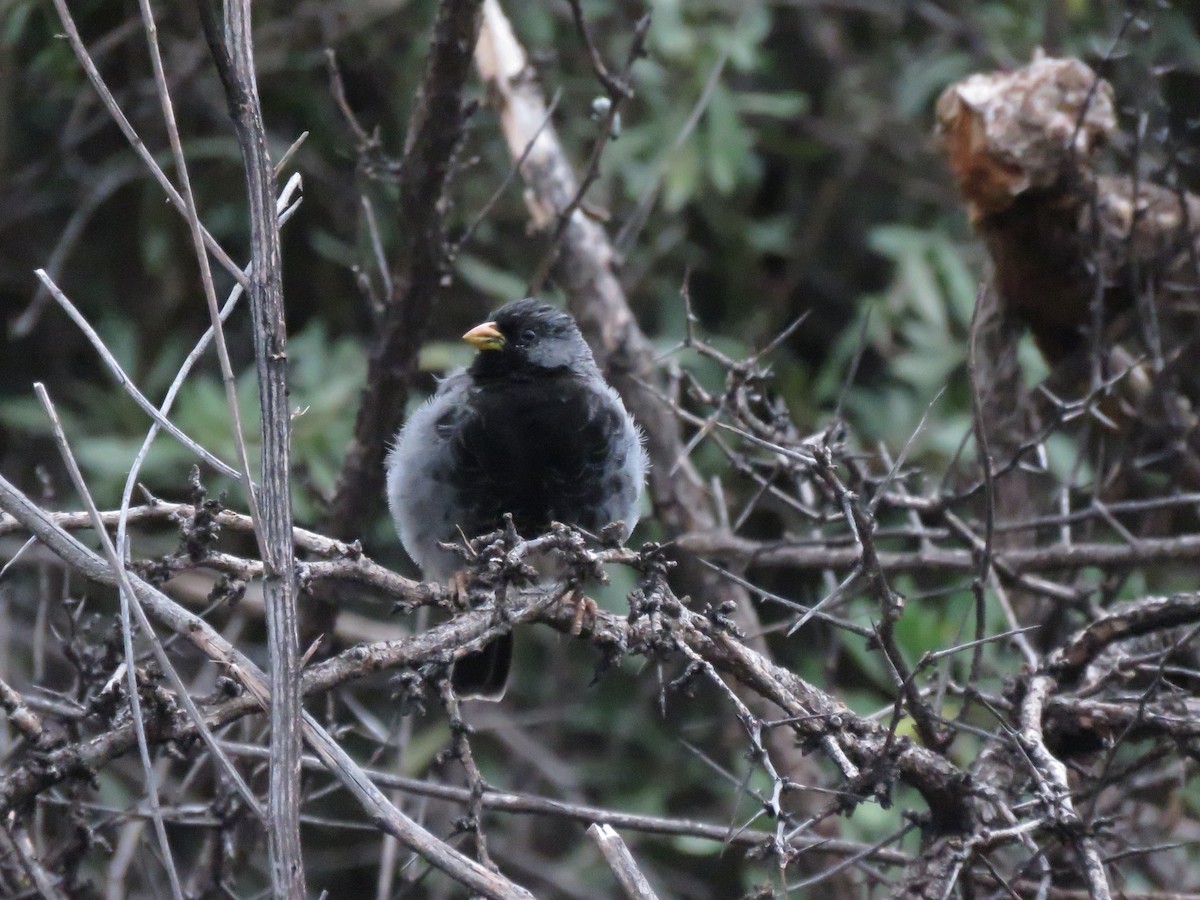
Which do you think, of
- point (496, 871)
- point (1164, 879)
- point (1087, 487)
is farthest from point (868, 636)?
point (1164, 879)

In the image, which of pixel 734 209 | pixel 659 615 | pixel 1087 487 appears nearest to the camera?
pixel 659 615

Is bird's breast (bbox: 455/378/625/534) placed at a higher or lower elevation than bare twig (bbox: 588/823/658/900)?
lower

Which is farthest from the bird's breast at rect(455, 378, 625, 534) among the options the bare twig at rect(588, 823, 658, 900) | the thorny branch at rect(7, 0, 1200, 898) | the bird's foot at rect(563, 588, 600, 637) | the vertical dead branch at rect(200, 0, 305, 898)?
the vertical dead branch at rect(200, 0, 305, 898)

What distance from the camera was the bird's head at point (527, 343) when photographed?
4.08m

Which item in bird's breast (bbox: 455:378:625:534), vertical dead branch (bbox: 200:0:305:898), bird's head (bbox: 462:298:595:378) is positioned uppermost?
vertical dead branch (bbox: 200:0:305:898)

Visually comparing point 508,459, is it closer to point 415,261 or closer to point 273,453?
point 415,261

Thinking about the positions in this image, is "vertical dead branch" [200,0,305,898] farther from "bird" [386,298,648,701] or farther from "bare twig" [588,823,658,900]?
"bird" [386,298,648,701]

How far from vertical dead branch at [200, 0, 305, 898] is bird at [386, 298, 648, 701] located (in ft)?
6.27

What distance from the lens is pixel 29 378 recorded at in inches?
240

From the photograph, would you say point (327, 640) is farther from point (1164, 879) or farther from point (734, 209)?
point (734, 209)

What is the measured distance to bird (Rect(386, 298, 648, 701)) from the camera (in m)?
3.80

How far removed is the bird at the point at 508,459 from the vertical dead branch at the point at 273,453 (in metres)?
1.91

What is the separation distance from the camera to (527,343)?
4.12 m

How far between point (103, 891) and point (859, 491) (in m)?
2.61
